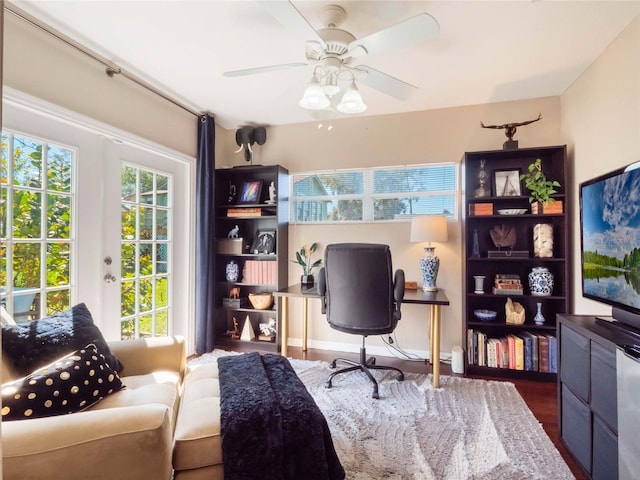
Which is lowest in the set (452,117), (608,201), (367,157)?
(608,201)

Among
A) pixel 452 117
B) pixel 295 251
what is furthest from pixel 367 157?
pixel 295 251

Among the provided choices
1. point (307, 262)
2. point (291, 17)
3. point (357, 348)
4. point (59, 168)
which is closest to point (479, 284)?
point (357, 348)

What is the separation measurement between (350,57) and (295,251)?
6.87ft

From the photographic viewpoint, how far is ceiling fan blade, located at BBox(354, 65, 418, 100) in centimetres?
207

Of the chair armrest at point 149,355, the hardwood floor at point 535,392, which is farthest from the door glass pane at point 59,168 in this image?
the hardwood floor at point 535,392

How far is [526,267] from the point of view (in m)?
3.04

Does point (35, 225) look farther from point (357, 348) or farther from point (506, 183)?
point (506, 183)

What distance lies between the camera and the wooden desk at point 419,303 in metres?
2.60

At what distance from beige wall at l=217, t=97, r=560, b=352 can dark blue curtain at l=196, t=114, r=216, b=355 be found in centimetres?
66

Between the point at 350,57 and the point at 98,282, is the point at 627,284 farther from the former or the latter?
the point at 98,282

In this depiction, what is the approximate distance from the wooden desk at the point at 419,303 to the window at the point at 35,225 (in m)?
1.63

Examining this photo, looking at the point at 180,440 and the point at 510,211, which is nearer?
the point at 180,440

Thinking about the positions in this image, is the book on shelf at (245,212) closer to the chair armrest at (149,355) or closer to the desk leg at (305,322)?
the desk leg at (305,322)

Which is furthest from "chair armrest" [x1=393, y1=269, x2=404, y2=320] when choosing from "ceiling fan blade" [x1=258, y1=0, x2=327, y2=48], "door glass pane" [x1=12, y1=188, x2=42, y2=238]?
"door glass pane" [x1=12, y1=188, x2=42, y2=238]
